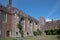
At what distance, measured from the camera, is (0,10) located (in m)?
37.6

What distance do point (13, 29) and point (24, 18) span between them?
6.48 m

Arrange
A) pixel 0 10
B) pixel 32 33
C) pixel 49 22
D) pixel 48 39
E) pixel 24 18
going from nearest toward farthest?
pixel 48 39 → pixel 0 10 → pixel 24 18 → pixel 32 33 → pixel 49 22

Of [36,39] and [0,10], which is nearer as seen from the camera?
[36,39]

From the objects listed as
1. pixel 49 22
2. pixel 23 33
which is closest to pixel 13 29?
pixel 23 33

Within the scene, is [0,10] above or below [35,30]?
above

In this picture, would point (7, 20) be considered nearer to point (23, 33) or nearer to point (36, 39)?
point (23, 33)

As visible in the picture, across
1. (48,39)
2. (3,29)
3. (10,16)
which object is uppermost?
(10,16)

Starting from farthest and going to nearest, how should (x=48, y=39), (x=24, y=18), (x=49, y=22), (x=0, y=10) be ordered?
(x=49, y=22), (x=24, y=18), (x=0, y=10), (x=48, y=39)

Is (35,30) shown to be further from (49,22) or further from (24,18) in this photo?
(49,22)

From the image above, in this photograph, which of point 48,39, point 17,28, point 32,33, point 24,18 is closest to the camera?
point 48,39

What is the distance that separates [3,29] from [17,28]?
4.11 m

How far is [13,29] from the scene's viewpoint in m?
39.5

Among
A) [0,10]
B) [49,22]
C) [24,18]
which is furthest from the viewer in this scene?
[49,22]

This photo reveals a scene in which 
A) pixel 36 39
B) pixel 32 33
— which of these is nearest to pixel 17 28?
pixel 32 33
